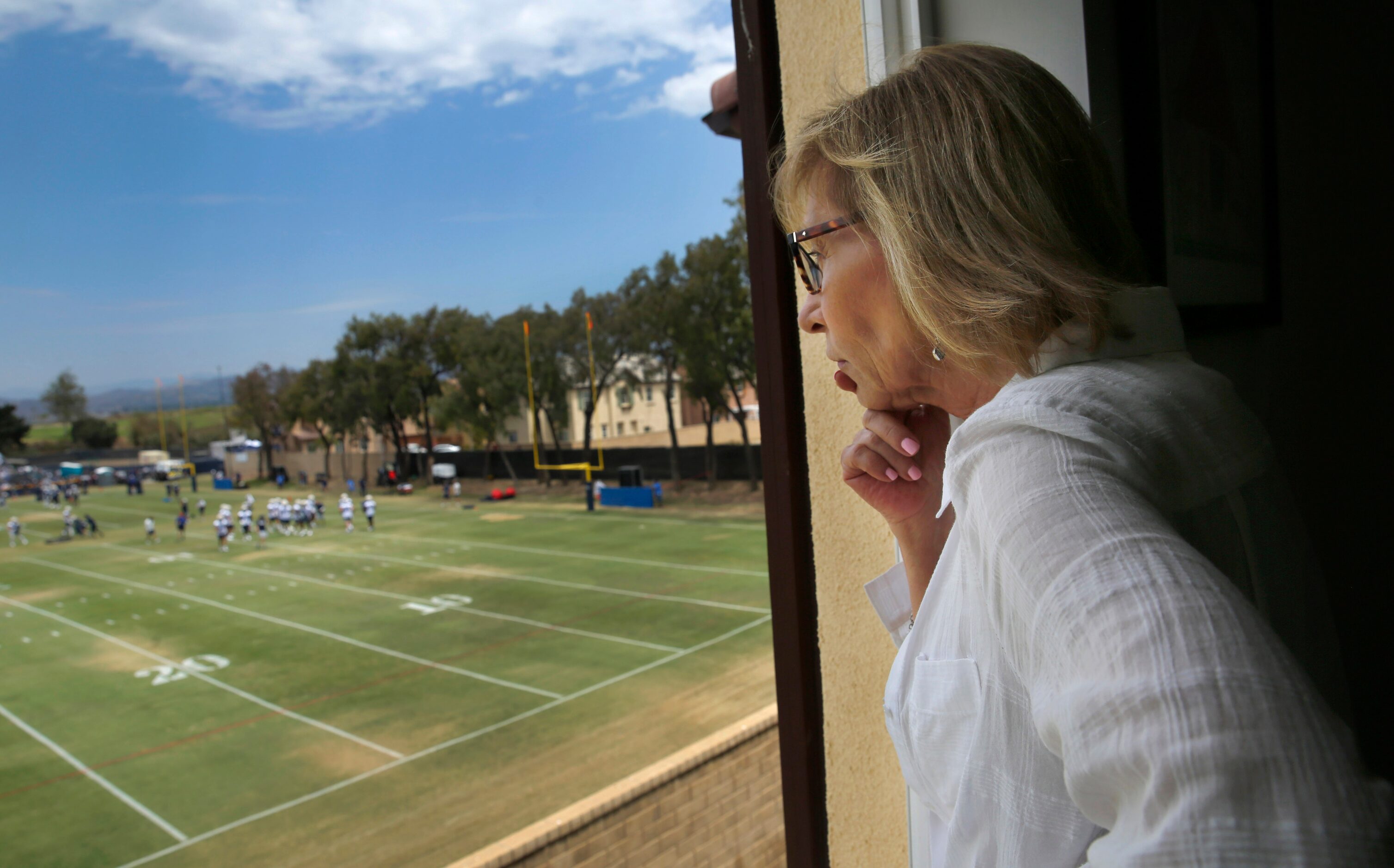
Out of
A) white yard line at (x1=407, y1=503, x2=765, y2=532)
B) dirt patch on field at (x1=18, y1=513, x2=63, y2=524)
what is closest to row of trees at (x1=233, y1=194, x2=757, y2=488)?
white yard line at (x1=407, y1=503, x2=765, y2=532)

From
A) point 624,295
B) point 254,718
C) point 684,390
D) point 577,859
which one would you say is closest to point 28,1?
point 624,295

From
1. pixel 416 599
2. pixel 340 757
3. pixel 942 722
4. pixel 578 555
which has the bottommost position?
pixel 340 757

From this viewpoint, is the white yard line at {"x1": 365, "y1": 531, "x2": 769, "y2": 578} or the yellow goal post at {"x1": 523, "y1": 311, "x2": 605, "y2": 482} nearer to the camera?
the white yard line at {"x1": 365, "y1": 531, "x2": 769, "y2": 578}

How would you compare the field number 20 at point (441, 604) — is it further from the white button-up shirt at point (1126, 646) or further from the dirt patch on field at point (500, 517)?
the white button-up shirt at point (1126, 646)

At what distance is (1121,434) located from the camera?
0.37 metres

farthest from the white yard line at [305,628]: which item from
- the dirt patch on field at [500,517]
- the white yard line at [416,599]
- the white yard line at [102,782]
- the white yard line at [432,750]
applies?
the dirt patch on field at [500,517]

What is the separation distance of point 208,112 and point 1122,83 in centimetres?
6247

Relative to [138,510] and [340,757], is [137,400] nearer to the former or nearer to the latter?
[138,510]

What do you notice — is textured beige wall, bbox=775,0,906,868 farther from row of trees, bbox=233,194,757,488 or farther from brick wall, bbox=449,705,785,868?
row of trees, bbox=233,194,757,488

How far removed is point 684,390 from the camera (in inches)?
893

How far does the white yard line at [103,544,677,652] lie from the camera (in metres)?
12.3

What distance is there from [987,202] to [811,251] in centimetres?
17

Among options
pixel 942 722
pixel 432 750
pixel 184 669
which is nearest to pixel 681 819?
pixel 942 722

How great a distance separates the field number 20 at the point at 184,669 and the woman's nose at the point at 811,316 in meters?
14.0
